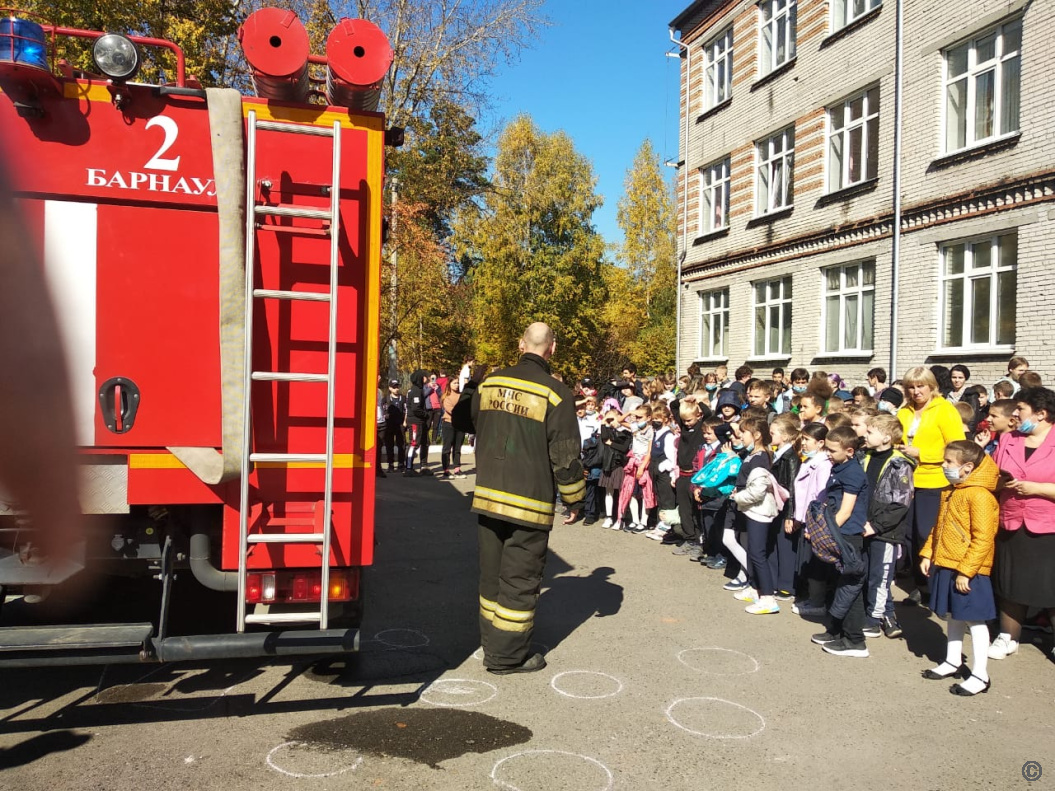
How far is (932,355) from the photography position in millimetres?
13938

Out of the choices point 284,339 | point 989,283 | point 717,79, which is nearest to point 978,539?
point 284,339

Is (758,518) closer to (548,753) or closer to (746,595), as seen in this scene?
(746,595)

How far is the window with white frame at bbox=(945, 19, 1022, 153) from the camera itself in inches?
500

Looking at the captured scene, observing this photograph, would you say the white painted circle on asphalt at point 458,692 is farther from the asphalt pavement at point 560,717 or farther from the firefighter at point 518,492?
the firefighter at point 518,492

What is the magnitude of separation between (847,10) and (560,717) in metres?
17.0

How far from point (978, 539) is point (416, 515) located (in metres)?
7.69

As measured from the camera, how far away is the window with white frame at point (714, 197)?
21.8 metres

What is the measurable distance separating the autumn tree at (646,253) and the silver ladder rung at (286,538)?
3798 centimetres

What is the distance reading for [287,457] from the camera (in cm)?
389

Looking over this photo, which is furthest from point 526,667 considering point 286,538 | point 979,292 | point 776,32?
point 776,32

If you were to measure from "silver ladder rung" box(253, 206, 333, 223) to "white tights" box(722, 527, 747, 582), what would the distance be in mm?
4975

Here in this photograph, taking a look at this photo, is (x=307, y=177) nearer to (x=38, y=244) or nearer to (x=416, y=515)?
(x=38, y=244)

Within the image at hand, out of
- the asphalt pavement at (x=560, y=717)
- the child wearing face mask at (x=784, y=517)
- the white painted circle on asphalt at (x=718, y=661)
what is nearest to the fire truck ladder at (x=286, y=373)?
the asphalt pavement at (x=560, y=717)

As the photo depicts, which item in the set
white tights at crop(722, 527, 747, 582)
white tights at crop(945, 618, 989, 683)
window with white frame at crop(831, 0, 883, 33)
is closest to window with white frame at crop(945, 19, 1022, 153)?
window with white frame at crop(831, 0, 883, 33)
